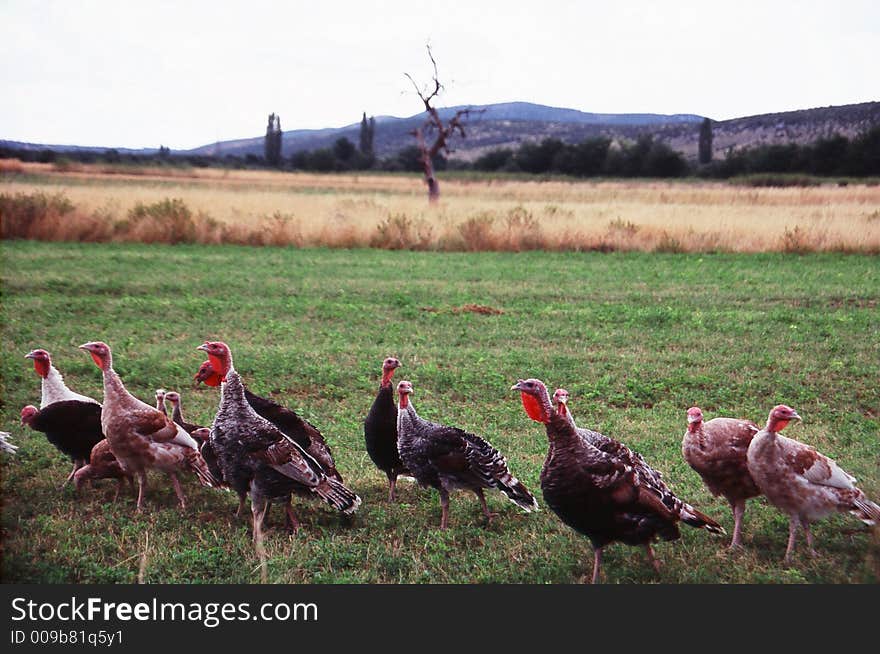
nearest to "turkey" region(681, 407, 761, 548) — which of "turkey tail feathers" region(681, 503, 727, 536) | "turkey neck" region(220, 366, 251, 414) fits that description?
"turkey tail feathers" region(681, 503, 727, 536)

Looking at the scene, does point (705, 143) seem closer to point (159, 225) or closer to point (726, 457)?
point (159, 225)

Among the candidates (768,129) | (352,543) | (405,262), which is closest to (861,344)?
(352,543)

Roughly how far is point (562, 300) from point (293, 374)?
21.3 ft

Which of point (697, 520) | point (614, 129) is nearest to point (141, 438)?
point (697, 520)

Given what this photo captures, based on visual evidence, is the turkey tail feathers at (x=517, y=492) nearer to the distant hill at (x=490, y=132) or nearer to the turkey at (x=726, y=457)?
the turkey at (x=726, y=457)

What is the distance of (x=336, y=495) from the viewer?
563 centimetres

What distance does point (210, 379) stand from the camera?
6.40 meters

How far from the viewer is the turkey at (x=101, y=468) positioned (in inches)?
249

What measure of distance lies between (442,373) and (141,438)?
14.7ft

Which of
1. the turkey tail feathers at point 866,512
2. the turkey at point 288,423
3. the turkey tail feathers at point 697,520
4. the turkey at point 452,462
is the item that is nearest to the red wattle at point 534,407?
the turkey at point 452,462

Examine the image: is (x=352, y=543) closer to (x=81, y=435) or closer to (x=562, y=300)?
(x=81, y=435)

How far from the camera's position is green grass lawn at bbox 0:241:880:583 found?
5230 millimetres

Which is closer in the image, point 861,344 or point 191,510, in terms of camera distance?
point 191,510

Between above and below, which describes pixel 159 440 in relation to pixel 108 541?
above
